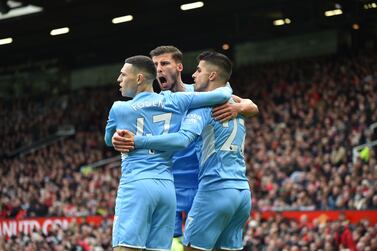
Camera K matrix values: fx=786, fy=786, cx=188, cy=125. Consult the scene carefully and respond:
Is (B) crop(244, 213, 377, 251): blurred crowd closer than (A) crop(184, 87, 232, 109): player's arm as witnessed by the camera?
No

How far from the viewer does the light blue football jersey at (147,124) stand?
6230 millimetres

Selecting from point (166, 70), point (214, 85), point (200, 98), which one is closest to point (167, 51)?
point (166, 70)

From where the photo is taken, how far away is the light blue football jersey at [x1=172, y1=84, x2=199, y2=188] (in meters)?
7.03

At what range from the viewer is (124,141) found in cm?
619

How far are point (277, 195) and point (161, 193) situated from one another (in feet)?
40.5

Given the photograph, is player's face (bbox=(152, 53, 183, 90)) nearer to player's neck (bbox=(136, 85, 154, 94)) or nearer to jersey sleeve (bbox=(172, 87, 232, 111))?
jersey sleeve (bbox=(172, 87, 232, 111))

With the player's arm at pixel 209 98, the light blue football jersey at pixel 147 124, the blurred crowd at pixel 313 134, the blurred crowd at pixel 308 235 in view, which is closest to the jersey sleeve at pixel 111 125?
the light blue football jersey at pixel 147 124

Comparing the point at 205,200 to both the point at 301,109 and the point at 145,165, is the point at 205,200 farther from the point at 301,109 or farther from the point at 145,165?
the point at 301,109

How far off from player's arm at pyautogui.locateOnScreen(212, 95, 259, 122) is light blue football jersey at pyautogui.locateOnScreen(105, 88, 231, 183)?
409mm

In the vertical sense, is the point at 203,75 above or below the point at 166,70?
below

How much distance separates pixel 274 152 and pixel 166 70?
13754 millimetres

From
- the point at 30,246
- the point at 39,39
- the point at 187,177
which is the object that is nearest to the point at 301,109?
the point at 30,246

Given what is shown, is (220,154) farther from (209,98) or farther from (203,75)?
(203,75)

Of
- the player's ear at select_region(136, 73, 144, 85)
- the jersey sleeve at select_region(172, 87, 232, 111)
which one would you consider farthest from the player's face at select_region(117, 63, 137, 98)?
the jersey sleeve at select_region(172, 87, 232, 111)
